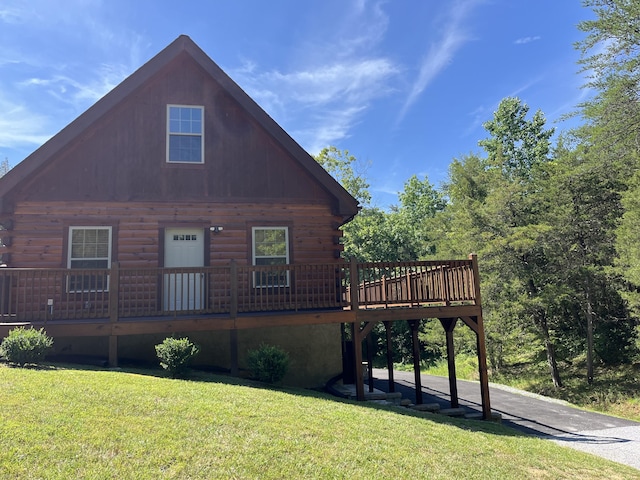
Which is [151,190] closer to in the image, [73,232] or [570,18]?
[73,232]

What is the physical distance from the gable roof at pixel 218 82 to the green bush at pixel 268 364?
15.4 ft

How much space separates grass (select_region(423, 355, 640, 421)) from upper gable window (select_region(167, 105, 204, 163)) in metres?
16.4

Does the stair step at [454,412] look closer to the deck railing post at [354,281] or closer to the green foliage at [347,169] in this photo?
the deck railing post at [354,281]

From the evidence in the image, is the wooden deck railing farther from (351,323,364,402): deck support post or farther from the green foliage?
the green foliage

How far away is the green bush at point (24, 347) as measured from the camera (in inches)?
286

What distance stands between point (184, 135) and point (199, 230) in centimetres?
269

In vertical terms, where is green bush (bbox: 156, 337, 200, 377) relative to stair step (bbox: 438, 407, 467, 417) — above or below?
above

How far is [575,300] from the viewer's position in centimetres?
1816

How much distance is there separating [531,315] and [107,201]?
17.6m

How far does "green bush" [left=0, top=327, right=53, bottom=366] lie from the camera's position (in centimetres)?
727

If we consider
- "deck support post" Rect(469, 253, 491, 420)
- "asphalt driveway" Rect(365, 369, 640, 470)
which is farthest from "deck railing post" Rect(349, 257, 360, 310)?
"asphalt driveway" Rect(365, 369, 640, 470)

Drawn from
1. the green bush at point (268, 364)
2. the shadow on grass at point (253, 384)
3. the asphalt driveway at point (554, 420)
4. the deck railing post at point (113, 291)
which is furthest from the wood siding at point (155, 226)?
the asphalt driveway at point (554, 420)

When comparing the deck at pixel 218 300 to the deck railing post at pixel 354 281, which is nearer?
the deck at pixel 218 300

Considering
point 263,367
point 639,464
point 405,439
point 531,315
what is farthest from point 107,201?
point 531,315
